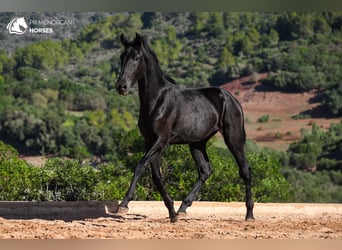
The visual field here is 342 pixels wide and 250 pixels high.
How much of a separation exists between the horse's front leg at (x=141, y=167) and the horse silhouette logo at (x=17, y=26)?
1348 cm

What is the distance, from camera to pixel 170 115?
22.4 ft

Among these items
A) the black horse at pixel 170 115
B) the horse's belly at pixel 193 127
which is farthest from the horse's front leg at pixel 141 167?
the horse's belly at pixel 193 127

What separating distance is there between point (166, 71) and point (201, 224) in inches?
674

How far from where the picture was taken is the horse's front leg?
628 centimetres

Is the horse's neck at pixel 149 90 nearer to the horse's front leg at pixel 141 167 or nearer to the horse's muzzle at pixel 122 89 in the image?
the horse's front leg at pixel 141 167

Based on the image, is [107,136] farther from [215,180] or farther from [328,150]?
[215,180]

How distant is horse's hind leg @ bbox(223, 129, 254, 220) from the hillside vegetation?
37.7 ft

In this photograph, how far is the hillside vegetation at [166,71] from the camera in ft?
70.4

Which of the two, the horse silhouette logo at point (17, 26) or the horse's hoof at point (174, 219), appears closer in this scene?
the horse's hoof at point (174, 219)

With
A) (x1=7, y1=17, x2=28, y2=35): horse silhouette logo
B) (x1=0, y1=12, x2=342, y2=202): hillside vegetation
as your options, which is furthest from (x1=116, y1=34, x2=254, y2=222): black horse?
(x1=7, y1=17, x2=28, y2=35): horse silhouette logo

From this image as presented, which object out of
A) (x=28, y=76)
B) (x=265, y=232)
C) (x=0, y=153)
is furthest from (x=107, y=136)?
(x=265, y=232)

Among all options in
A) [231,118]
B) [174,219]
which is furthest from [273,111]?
[174,219]

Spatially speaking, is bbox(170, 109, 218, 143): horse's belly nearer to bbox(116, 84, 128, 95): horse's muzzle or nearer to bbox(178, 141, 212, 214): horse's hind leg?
bbox(178, 141, 212, 214): horse's hind leg

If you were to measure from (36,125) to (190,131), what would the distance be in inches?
604
